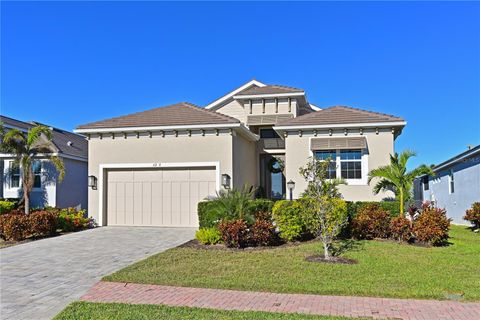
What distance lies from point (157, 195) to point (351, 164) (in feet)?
26.6

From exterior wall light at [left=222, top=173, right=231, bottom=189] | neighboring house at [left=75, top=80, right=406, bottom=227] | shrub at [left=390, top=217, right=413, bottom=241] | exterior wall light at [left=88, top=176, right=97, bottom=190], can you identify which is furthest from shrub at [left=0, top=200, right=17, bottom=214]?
A: shrub at [left=390, top=217, right=413, bottom=241]

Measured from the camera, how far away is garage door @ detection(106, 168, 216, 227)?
650 inches

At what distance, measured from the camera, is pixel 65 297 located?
6934mm

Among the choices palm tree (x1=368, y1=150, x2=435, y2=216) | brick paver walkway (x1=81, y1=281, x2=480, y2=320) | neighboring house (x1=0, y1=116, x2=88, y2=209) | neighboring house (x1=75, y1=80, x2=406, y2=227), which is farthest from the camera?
neighboring house (x1=0, y1=116, x2=88, y2=209)

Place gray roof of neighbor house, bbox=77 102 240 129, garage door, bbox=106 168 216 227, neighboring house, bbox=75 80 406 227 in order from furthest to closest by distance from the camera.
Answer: gray roof of neighbor house, bbox=77 102 240 129 < garage door, bbox=106 168 216 227 < neighboring house, bbox=75 80 406 227

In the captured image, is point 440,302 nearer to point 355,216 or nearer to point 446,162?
point 355,216

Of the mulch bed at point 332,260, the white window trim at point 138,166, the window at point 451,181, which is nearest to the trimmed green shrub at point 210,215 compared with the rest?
the white window trim at point 138,166

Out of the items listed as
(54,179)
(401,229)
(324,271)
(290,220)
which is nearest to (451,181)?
(401,229)

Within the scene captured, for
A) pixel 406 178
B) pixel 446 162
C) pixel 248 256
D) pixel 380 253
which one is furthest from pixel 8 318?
pixel 446 162

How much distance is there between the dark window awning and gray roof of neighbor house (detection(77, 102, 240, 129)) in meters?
3.34

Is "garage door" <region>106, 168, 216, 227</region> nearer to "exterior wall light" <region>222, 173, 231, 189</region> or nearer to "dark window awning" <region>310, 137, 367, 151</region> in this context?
"exterior wall light" <region>222, 173, 231, 189</region>

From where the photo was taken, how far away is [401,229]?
12.0m

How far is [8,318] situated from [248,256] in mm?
5622

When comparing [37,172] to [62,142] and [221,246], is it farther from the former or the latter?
[221,246]
